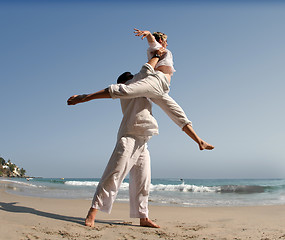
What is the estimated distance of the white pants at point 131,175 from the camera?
274 centimetres

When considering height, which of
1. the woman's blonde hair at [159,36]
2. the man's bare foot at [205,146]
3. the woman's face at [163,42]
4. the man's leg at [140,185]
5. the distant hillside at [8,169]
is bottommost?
the distant hillside at [8,169]

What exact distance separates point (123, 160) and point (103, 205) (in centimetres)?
49

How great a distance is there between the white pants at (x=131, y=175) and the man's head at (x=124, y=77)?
70 cm

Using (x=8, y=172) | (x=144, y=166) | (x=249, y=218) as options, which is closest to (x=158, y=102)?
→ (x=144, y=166)

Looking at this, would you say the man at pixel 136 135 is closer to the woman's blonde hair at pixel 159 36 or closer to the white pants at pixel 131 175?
the white pants at pixel 131 175

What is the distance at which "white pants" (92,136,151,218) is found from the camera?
9.00 feet

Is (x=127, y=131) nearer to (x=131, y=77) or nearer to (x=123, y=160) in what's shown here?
(x=123, y=160)

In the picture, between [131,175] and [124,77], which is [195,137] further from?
[124,77]

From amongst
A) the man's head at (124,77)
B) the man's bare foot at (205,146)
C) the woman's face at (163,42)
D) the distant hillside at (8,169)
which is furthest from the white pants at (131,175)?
the distant hillside at (8,169)

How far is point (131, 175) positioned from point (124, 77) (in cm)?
113

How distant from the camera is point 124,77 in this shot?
3.13 metres

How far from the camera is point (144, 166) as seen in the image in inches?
120

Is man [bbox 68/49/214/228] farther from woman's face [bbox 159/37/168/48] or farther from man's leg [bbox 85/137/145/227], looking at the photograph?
woman's face [bbox 159/37/168/48]

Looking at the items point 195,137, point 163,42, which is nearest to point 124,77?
point 163,42
